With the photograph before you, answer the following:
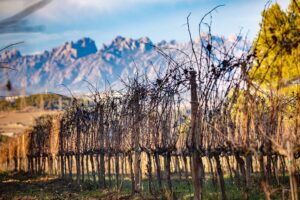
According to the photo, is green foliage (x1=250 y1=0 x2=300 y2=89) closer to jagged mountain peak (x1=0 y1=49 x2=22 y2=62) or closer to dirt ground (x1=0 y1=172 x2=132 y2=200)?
jagged mountain peak (x1=0 y1=49 x2=22 y2=62)

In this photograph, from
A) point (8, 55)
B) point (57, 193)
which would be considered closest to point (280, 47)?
point (8, 55)

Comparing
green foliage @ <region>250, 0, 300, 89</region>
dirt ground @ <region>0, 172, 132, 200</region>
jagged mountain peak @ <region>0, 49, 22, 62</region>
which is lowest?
dirt ground @ <region>0, 172, 132, 200</region>

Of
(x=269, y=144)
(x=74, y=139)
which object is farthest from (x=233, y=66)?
(x=74, y=139)

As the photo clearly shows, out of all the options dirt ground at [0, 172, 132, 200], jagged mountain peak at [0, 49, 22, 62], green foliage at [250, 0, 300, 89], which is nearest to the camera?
jagged mountain peak at [0, 49, 22, 62]

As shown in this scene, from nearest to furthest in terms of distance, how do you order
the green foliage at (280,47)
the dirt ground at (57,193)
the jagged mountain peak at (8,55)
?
1. the jagged mountain peak at (8,55)
2. the green foliage at (280,47)
3. the dirt ground at (57,193)

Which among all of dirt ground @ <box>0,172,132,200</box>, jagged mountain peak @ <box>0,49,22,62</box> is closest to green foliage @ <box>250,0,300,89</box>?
jagged mountain peak @ <box>0,49,22,62</box>

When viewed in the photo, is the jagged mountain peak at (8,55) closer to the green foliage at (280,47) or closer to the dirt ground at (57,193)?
the green foliage at (280,47)

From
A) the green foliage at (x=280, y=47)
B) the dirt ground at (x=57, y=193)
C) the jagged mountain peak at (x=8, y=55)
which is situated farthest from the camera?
A: the dirt ground at (x=57, y=193)

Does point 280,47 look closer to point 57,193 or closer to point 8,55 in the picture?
point 8,55

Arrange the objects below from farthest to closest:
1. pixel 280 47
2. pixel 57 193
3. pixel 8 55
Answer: pixel 57 193 → pixel 280 47 → pixel 8 55

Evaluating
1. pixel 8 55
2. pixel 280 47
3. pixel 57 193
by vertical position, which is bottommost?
pixel 57 193

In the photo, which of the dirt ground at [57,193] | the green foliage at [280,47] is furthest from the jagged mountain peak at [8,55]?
the dirt ground at [57,193]

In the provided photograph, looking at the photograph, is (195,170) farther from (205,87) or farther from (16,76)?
(16,76)

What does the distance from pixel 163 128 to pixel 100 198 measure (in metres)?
3.20
